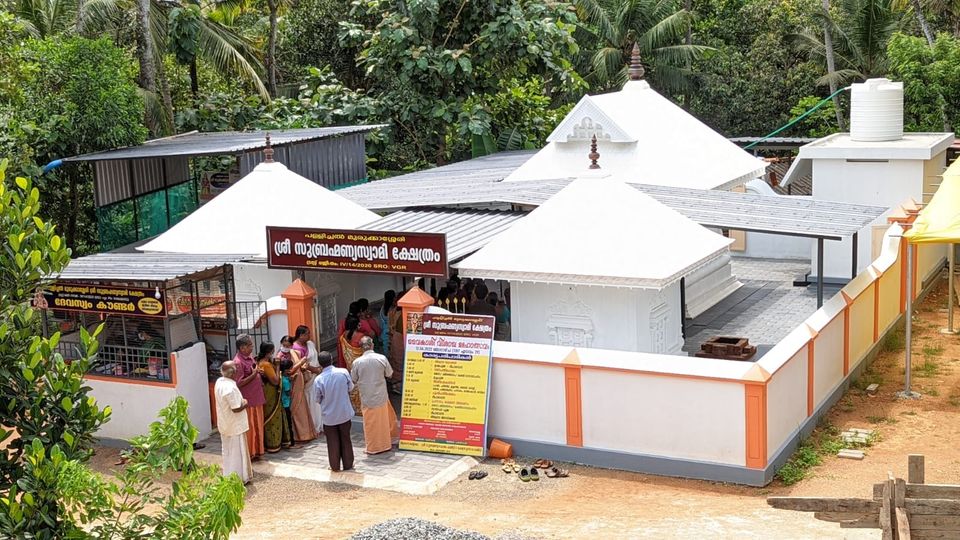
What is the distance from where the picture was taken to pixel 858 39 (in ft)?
111

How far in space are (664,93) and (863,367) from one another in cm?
2222

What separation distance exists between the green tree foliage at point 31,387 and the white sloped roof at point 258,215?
10.4 m

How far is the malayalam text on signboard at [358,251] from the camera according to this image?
13.9 m

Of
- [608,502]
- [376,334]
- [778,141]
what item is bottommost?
[608,502]

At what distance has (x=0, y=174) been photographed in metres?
6.05

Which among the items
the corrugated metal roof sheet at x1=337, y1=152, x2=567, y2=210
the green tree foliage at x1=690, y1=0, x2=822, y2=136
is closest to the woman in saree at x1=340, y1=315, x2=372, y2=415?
the corrugated metal roof sheet at x1=337, y1=152, x2=567, y2=210

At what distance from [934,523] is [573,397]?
5.46 m

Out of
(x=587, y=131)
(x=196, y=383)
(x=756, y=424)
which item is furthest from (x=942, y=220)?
(x=196, y=383)

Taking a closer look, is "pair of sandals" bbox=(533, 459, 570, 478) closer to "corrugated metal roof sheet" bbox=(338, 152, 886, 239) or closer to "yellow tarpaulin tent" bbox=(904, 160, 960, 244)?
"corrugated metal roof sheet" bbox=(338, 152, 886, 239)

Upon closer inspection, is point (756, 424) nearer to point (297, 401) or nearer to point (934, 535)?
point (934, 535)

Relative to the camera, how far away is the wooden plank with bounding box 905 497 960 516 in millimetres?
8016

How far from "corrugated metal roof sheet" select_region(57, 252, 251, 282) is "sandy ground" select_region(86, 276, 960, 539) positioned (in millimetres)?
2841

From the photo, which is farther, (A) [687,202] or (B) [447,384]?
(A) [687,202]

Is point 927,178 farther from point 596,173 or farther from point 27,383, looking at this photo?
point 27,383
